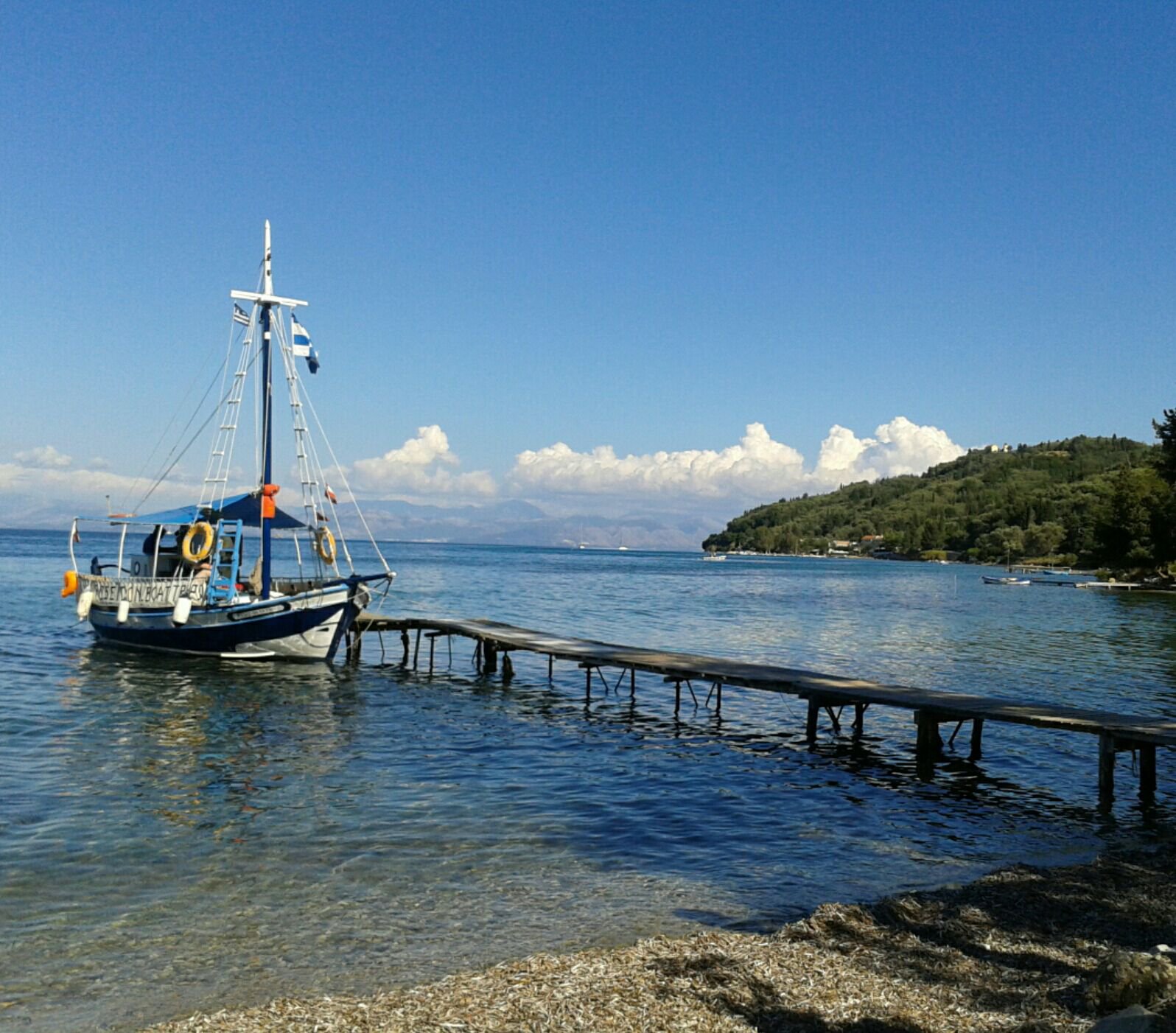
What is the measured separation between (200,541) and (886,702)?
24861 millimetres

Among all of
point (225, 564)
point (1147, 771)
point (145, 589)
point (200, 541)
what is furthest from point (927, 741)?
point (145, 589)

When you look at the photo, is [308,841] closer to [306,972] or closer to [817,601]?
[306,972]

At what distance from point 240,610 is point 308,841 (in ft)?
70.1

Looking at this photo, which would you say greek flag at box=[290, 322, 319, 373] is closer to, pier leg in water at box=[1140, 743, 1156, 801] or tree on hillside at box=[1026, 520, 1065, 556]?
pier leg in water at box=[1140, 743, 1156, 801]

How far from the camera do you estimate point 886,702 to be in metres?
21.7

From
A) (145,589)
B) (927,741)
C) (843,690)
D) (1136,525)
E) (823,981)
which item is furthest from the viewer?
(1136,525)

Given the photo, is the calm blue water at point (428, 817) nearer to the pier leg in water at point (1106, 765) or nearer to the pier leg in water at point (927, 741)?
the pier leg in water at point (1106, 765)

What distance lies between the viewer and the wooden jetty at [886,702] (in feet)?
59.9

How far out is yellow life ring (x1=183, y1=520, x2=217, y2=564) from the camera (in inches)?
1368

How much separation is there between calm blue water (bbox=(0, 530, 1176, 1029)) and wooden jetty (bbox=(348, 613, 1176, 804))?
0.75m

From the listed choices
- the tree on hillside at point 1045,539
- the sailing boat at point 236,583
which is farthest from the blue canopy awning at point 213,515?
the tree on hillside at point 1045,539

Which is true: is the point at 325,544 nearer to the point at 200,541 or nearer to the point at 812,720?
the point at 200,541

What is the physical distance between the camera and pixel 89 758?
19.5 meters

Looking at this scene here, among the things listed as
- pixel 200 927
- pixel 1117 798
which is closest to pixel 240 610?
pixel 200 927
